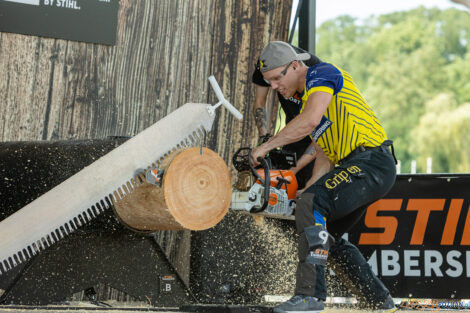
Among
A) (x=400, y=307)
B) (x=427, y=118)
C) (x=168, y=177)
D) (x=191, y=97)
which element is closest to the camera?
(x=168, y=177)

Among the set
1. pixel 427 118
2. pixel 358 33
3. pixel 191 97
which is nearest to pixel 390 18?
pixel 358 33

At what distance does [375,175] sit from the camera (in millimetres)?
4168

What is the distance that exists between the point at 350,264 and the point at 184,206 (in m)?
1.38

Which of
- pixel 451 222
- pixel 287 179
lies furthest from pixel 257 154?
pixel 451 222

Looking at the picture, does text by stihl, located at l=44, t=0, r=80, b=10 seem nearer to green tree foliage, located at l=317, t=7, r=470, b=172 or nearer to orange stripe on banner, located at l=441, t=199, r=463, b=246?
orange stripe on banner, located at l=441, t=199, r=463, b=246

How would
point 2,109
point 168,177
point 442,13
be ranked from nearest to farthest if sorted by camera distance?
point 168,177 → point 2,109 → point 442,13

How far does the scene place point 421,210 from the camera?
218 inches

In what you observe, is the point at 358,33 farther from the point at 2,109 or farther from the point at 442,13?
the point at 2,109

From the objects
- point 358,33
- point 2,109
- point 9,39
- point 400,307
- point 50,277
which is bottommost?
point 400,307

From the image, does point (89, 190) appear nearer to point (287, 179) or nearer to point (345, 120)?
point (287, 179)

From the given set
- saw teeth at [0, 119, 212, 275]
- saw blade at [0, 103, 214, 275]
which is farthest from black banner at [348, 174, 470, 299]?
saw blade at [0, 103, 214, 275]

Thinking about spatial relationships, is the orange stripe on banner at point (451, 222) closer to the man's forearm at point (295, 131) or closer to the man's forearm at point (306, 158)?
the man's forearm at point (306, 158)

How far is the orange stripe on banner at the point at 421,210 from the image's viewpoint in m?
5.49

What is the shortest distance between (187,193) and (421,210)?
2562 millimetres
